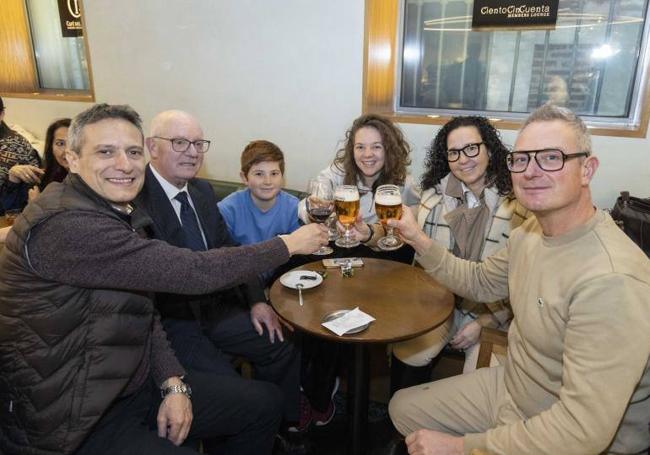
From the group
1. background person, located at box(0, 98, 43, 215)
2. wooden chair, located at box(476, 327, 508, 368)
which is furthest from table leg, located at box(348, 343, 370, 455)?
background person, located at box(0, 98, 43, 215)

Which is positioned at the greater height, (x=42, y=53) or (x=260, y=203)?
(x=42, y=53)

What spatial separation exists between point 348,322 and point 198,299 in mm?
865

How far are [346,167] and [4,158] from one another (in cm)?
284

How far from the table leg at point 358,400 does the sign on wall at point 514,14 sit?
7.87ft

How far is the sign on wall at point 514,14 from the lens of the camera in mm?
2939

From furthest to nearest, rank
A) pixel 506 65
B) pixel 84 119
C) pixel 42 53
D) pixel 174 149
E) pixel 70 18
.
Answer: pixel 42 53
pixel 70 18
pixel 506 65
pixel 174 149
pixel 84 119

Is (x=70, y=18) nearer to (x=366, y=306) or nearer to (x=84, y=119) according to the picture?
(x=84, y=119)

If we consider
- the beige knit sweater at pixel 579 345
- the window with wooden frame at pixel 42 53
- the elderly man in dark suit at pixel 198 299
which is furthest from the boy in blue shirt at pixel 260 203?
the window with wooden frame at pixel 42 53

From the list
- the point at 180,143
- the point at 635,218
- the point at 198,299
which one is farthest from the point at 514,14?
the point at 198,299

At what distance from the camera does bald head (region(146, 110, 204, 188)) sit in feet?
7.59

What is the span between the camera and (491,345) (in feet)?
5.71

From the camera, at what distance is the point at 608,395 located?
3.74 feet

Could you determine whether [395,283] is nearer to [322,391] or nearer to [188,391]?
[322,391]

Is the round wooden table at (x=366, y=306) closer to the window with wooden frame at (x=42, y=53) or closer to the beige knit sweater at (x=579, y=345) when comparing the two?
the beige knit sweater at (x=579, y=345)
